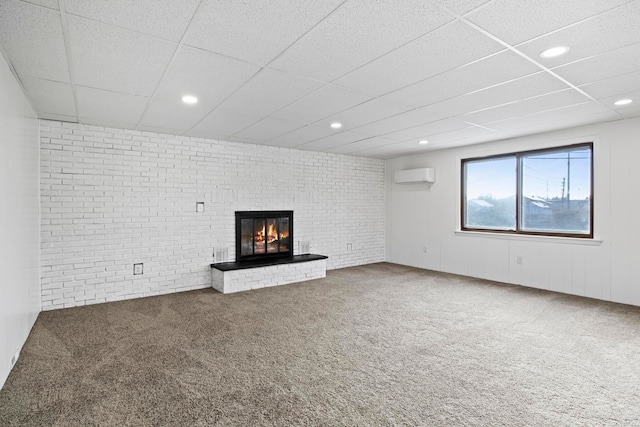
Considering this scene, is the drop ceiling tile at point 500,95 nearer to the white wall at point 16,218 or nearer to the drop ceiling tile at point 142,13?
the drop ceiling tile at point 142,13

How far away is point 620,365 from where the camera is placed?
265 centimetres

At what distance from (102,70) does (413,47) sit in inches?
91.5

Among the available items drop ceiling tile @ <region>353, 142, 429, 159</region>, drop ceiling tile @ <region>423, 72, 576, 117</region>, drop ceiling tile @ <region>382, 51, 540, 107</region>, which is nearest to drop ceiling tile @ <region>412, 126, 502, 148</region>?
drop ceiling tile @ <region>353, 142, 429, 159</region>

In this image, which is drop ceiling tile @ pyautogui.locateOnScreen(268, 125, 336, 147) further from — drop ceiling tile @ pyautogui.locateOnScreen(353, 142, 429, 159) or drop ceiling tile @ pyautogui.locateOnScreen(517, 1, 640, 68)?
drop ceiling tile @ pyautogui.locateOnScreen(517, 1, 640, 68)

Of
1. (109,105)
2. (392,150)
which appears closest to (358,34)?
(109,105)

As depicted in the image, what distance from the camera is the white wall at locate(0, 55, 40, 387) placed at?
7.82 feet

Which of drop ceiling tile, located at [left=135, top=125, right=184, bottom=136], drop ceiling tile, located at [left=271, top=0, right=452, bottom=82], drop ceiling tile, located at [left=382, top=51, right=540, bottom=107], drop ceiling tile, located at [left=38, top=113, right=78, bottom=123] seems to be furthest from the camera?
drop ceiling tile, located at [left=135, top=125, right=184, bottom=136]

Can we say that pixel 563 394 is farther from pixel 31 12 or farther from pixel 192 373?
pixel 31 12

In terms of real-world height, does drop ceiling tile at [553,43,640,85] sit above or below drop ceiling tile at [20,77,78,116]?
above

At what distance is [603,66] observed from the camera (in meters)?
2.58

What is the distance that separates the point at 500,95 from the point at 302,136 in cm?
269

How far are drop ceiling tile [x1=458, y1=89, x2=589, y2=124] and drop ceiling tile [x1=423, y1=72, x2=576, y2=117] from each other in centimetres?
12

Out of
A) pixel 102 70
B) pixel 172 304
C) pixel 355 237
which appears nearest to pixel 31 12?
pixel 102 70

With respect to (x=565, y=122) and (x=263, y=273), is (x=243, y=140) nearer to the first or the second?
(x=263, y=273)
